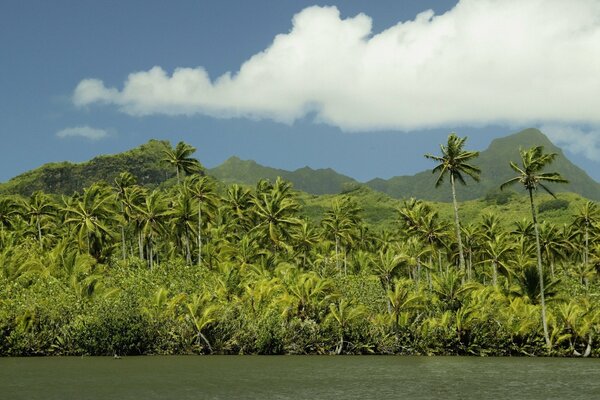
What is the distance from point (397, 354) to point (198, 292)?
22957mm

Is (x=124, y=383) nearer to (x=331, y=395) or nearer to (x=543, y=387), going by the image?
(x=331, y=395)

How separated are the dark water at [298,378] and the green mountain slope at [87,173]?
445 ft

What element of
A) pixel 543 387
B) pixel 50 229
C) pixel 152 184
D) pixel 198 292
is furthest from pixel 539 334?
pixel 152 184

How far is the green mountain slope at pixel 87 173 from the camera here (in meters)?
180

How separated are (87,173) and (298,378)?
158 metres

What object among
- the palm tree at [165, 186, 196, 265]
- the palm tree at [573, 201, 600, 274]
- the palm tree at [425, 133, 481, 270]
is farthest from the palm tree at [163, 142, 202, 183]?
the palm tree at [573, 201, 600, 274]

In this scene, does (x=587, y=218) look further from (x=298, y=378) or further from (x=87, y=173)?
(x=87, y=173)

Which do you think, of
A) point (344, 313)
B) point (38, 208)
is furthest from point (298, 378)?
point (38, 208)

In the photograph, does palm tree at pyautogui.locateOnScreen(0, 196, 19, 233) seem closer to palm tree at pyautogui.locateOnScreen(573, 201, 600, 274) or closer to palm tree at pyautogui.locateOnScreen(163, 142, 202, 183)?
palm tree at pyautogui.locateOnScreen(163, 142, 202, 183)

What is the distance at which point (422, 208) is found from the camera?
91562 mm

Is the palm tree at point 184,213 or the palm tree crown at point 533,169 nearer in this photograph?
the palm tree crown at point 533,169

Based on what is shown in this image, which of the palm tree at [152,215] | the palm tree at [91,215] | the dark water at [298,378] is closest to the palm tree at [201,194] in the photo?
the palm tree at [152,215]

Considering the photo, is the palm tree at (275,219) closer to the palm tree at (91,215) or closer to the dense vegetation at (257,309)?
the dense vegetation at (257,309)

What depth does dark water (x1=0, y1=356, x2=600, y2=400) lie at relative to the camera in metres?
38.5
